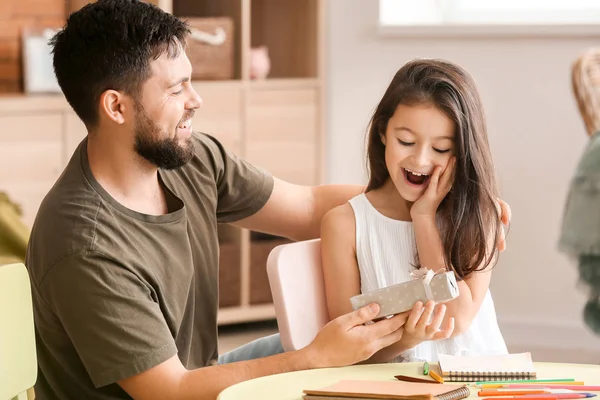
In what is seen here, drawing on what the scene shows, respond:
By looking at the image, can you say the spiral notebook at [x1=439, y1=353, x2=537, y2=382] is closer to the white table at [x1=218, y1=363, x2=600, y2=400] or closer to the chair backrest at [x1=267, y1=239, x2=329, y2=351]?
the white table at [x1=218, y1=363, x2=600, y2=400]

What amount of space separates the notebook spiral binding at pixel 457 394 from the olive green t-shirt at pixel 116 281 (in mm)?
453

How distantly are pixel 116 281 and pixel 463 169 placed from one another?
60cm

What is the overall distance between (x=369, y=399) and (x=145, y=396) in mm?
409

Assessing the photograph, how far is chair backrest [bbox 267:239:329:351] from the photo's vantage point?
5.68ft

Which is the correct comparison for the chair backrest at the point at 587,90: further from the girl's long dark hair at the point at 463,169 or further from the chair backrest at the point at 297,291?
the chair backrest at the point at 297,291

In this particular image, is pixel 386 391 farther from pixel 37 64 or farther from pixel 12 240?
pixel 37 64

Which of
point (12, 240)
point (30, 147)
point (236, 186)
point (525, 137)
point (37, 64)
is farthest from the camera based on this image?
point (525, 137)

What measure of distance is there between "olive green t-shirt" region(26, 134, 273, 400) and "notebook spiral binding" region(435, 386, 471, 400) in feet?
1.49

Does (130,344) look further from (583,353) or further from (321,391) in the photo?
(583,353)

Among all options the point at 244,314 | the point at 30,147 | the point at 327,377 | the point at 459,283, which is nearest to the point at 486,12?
the point at 244,314

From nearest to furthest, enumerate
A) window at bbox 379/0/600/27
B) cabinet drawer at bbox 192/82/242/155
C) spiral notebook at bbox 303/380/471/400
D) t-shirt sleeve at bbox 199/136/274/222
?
spiral notebook at bbox 303/380/471/400
t-shirt sleeve at bbox 199/136/274/222
cabinet drawer at bbox 192/82/242/155
window at bbox 379/0/600/27

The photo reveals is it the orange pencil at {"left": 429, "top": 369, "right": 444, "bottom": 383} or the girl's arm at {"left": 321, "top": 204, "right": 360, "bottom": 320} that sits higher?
the girl's arm at {"left": 321, "top": 204, "right": 360, "bottom": 320}

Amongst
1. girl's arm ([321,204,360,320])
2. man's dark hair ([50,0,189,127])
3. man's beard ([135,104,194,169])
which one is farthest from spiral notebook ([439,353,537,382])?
man's dark hair ([50,0,189,127])

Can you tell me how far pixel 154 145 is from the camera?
1.69 meters
